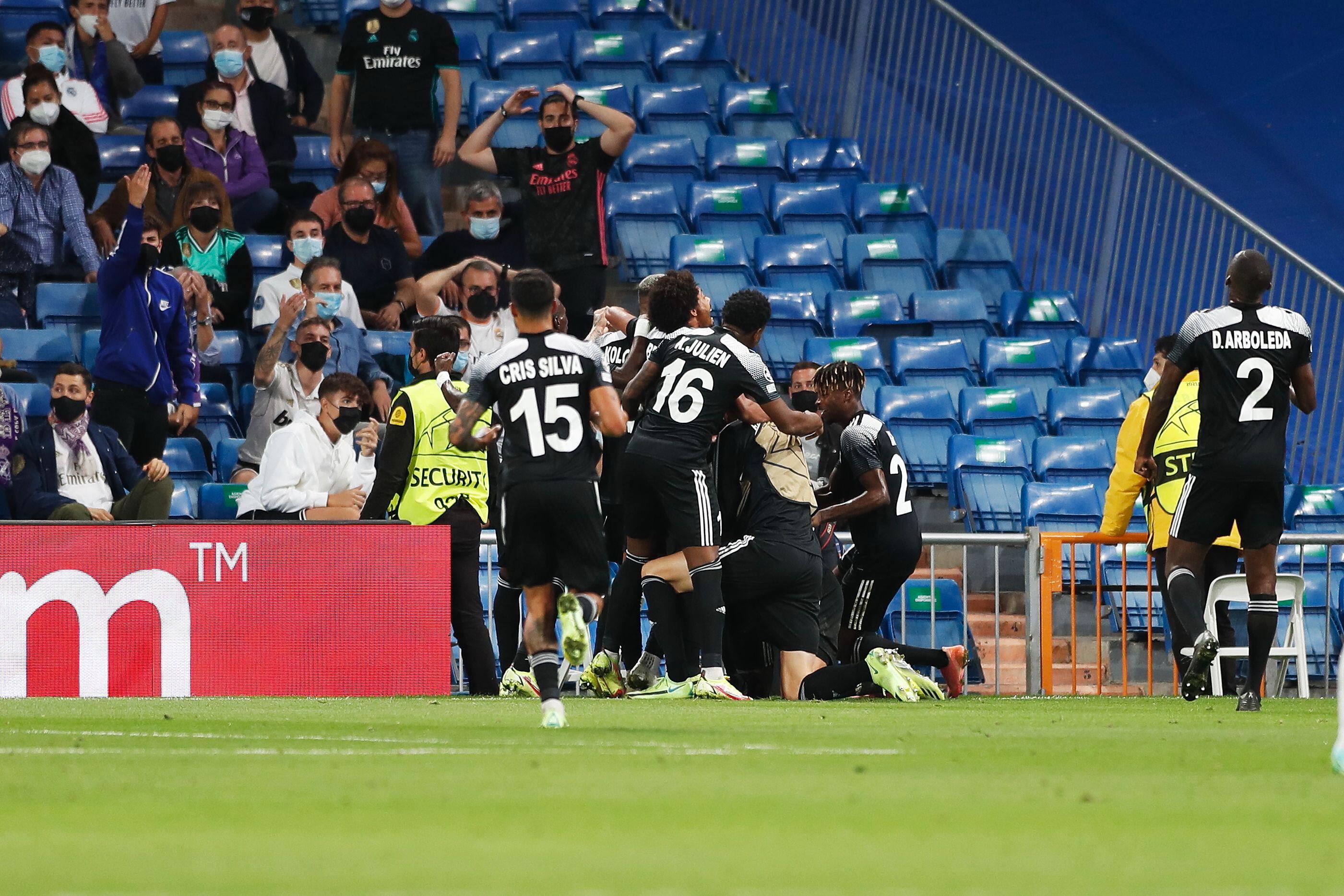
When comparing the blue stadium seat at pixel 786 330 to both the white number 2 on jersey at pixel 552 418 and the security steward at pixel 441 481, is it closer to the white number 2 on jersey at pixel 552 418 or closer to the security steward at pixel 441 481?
the security steward at pixel 441 481

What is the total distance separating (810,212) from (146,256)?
6.21m

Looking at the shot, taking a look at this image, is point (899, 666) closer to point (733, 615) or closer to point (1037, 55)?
point (733, 615)

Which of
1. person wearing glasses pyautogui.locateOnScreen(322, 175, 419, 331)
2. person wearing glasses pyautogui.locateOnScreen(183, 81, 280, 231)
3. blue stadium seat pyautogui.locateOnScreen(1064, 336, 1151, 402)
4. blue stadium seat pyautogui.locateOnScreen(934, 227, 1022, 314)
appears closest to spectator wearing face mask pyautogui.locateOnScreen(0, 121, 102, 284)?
person wearing glasses pyautogui.locateOnScreen(183, 81, 280, 231)

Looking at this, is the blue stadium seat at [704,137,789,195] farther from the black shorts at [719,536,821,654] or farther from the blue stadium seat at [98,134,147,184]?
the black shorts at [719,536,821,654]

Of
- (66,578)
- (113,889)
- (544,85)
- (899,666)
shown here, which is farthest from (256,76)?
(113,889)

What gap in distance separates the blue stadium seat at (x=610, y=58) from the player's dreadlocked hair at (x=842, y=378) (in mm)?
7038

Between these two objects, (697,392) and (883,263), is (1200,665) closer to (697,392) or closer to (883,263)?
(697,392)

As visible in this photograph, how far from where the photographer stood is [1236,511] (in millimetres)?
9156

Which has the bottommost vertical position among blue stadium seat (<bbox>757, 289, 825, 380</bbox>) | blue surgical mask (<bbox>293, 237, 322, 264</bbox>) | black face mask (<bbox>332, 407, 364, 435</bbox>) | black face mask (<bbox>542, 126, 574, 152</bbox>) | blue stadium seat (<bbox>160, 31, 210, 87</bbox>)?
black face mask (<bbox>332, 407, 364, 435</bbox>)

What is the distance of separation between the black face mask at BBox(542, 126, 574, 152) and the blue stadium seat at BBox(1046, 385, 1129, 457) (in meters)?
4.31

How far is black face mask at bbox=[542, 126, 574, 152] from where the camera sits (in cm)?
1380

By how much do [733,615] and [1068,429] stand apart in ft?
17.8

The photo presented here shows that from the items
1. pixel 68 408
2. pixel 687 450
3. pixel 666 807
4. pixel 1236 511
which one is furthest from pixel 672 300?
pixel 666 807

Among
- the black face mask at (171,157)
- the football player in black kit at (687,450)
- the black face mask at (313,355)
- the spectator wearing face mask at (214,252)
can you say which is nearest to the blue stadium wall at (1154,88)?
the spectator wearing face mask at (214,252)
